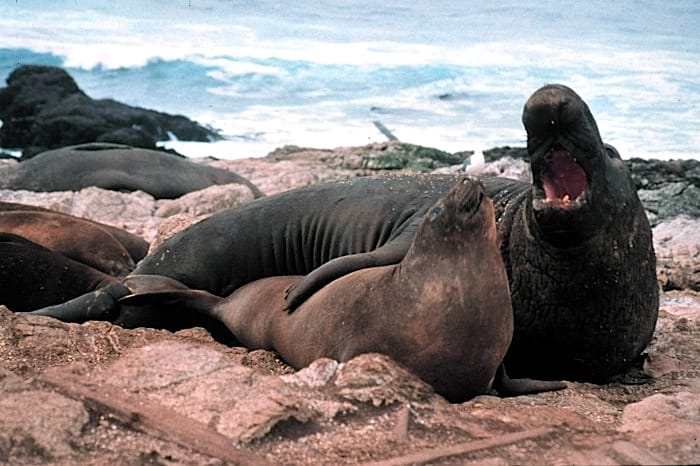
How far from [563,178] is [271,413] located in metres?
1.43

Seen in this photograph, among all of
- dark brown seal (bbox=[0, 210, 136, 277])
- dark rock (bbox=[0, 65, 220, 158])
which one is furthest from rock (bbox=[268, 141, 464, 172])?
dark brown seal (bbox=[0, 210, 136, 277])

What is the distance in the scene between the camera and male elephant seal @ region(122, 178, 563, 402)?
305 centimetres

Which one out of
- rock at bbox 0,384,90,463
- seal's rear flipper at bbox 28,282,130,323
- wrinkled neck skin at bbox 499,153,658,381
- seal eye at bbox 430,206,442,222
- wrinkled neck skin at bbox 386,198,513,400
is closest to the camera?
rock at bbox 0,384,90,463

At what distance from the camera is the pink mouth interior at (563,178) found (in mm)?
3375

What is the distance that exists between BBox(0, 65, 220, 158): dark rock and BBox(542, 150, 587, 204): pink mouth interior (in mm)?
9153

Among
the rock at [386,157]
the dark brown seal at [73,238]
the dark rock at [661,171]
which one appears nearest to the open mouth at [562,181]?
the dark brown seal at [73,238]

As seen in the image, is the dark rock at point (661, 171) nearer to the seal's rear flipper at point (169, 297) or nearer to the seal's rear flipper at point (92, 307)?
the seal's rear flipper at point (169, 297)

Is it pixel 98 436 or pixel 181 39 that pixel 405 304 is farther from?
pixel 181 39

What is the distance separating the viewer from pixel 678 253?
616 centimetres

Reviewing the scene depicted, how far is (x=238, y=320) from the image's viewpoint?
4.07 meters

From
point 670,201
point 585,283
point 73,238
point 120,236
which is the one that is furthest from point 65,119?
point 585,283

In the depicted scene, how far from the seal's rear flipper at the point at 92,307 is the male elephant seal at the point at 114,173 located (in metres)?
5.17

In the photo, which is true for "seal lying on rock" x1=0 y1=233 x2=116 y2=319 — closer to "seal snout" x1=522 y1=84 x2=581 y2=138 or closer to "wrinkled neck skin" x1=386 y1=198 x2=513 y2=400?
"wrinkled neck skin" x1=386 y1=198 x2=513 y2=400

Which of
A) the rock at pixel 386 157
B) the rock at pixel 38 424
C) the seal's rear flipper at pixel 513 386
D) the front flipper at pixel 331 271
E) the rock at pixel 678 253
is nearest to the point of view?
the rock at pixel 38 424
